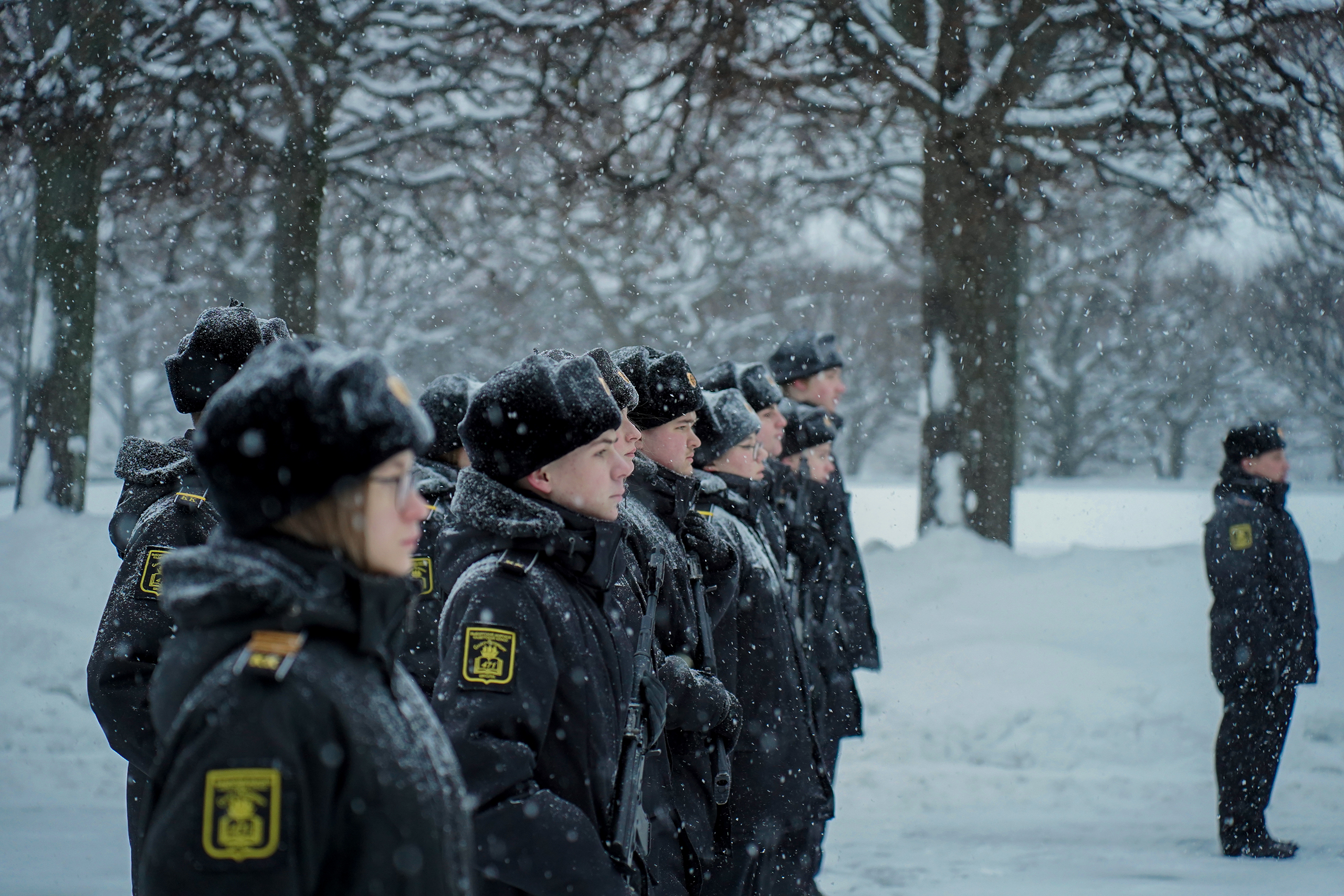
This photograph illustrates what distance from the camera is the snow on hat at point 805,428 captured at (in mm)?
6055

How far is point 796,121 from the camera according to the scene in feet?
40.9

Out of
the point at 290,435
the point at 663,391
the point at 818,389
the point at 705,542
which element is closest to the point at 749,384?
the point at 818,389

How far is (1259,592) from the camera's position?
5.81m

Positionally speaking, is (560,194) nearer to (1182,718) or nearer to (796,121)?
(796,121)

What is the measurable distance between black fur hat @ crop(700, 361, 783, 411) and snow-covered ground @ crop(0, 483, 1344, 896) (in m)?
2.01

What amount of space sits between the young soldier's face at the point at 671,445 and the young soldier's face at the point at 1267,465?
11.1 feet

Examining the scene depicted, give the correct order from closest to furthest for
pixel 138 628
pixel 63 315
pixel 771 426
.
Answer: pixel 138 628
pixel 771 426
pixel 63 315

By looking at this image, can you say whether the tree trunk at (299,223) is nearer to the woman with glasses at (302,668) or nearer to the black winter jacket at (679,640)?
the black winter jacket at (679,640)

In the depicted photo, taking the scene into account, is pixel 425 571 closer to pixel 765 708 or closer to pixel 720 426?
pixel 765 708

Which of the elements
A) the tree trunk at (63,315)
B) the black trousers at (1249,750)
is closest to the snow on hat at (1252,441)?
the black trousers at (1249,750)

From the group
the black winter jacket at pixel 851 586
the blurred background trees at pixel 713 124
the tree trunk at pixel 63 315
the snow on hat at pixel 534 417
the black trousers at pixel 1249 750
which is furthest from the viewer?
the tree trunk at pixel 63 315

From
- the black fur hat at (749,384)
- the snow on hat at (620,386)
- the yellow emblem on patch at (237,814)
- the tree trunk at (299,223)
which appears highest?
the tree trunk at (299,223)

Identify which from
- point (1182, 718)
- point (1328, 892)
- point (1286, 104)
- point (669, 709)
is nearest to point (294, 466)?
point (669, 709)

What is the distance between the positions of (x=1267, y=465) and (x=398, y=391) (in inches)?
208
